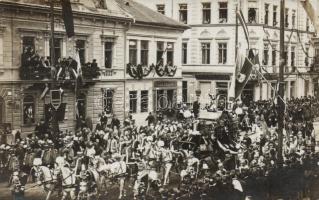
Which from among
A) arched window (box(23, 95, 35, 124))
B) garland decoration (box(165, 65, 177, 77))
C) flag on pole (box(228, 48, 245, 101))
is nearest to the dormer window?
flag on pole (box(228, 48, 245, 101))

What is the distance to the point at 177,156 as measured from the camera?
800cm

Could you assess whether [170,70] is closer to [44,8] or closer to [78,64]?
[78,64]

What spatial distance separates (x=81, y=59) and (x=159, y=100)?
159 centimetres

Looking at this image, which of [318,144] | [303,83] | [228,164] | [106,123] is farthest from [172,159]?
[318,144]

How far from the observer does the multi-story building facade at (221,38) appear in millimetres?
8117

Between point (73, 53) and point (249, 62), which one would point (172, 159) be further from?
point (73, 53)

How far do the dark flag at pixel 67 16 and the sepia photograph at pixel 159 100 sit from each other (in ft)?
0.05

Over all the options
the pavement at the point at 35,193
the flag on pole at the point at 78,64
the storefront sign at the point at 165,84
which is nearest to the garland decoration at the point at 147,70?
the storefront sign at the point at 165,84

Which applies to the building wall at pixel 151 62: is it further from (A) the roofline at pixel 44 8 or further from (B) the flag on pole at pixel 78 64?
(B) the flag on pole at pixel 78 64

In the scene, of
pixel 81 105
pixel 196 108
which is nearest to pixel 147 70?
pixel 81 105

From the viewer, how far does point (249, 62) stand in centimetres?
838

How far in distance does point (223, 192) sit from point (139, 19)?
9.90 feet

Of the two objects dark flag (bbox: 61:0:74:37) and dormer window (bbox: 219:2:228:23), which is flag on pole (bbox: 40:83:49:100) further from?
dormer window (bbox: 219:2:228:23)

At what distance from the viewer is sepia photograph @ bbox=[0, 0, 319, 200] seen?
221 inches
